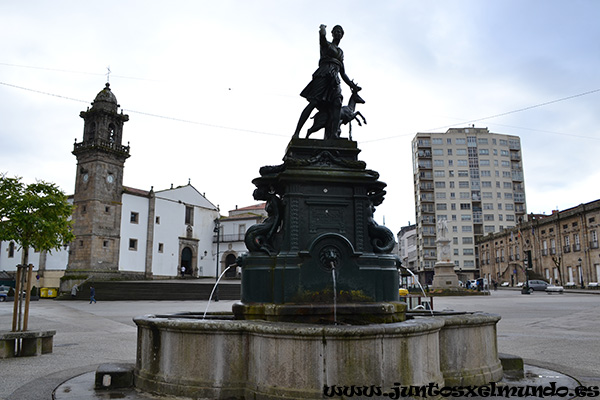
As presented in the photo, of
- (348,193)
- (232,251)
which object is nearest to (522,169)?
(232,251)

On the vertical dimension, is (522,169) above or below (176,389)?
above

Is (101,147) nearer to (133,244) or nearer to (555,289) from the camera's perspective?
(133,244)

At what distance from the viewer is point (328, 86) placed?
275 inches

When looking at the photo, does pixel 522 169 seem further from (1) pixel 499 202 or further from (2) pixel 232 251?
(2) pixel 232 251

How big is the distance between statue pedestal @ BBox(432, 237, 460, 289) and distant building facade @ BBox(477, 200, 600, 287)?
11275mm

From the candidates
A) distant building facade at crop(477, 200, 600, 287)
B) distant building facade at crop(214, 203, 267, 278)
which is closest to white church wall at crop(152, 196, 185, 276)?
distant building facade at crop(214, 203, 267, 278)

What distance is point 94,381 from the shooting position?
5.84m

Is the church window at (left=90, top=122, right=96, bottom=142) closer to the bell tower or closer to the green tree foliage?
the bell tower

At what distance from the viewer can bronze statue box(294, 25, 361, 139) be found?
6.98 m

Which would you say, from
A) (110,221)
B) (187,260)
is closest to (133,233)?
(110,221)

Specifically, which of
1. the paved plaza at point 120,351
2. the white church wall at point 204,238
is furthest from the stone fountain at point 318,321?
the white church wall at point 204,238

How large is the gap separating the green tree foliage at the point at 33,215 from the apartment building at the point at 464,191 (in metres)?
69.7

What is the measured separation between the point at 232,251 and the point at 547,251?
3888 centimetres

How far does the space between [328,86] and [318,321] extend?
3.39 m
